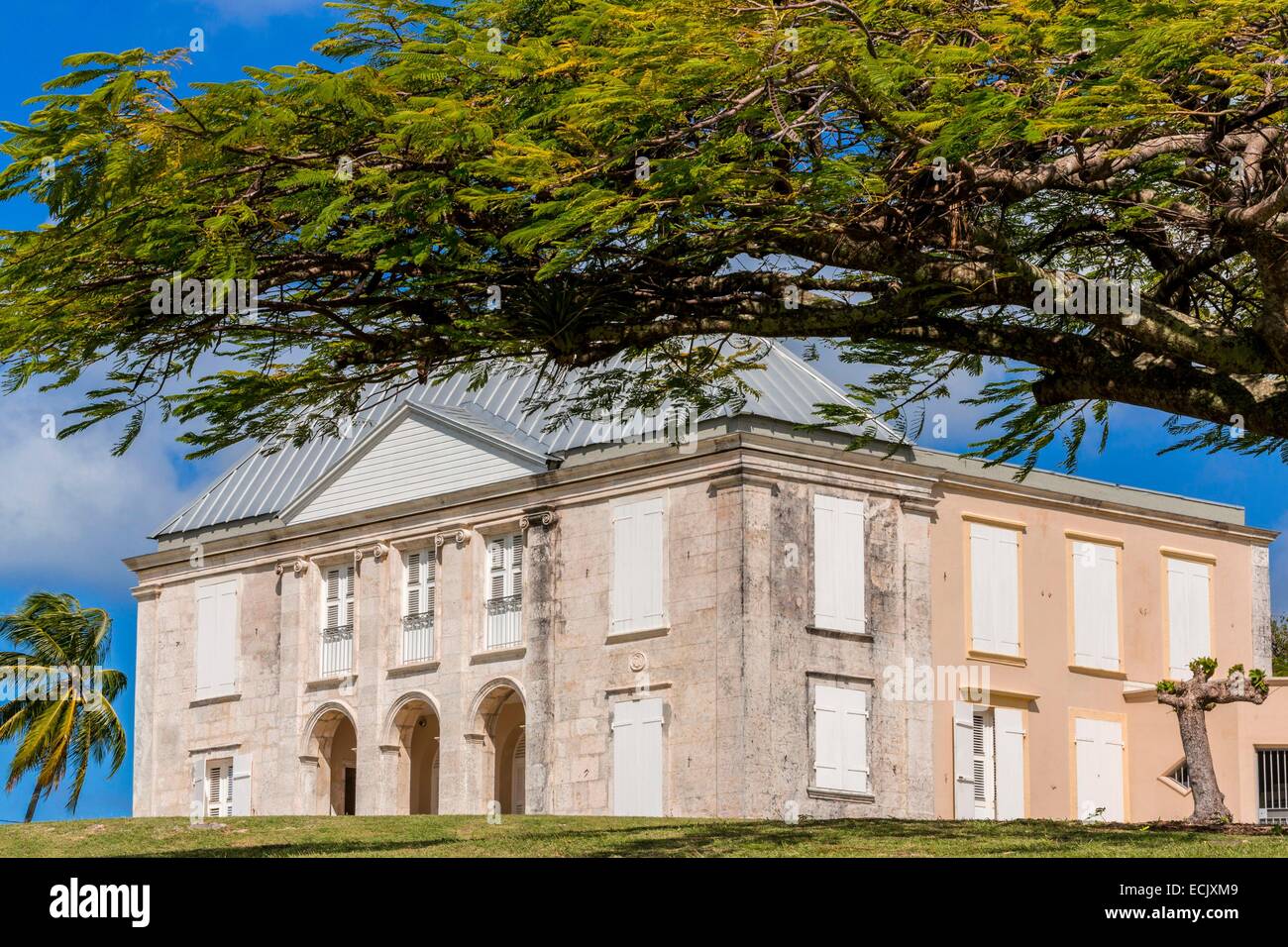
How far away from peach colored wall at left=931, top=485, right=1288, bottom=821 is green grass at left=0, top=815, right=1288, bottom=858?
1163 centimetres

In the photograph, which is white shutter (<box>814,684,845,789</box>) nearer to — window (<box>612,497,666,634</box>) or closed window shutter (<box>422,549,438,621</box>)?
window (<box>612,497,666,634</box>)

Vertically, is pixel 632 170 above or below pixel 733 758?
above

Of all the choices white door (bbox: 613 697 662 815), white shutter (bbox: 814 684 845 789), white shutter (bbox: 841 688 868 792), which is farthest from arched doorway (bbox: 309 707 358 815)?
white shutter (bbox: 841 688 868 792)

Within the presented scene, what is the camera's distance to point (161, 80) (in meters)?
13.9

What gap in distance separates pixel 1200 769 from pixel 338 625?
19.7 metres

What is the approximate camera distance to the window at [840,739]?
33594 millimetres

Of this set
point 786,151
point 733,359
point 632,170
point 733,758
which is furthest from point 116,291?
point 733,758

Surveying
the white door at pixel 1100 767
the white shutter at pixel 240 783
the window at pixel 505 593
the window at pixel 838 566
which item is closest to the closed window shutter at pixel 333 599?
the white shutter at pixel 240 783

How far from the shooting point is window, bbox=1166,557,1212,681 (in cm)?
3872

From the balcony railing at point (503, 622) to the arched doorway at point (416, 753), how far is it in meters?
1.89

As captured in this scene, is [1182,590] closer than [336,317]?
No

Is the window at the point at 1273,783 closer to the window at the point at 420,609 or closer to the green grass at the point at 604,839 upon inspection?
the green grass at the point at 604,839

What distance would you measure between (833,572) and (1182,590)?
8696 millimetres
